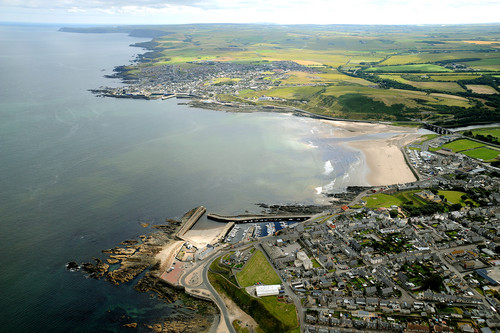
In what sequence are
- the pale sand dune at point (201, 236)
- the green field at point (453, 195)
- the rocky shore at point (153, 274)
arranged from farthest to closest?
the green field at point (453, 195), the pale sand dune at point (201, 236), the rocky shore at point (153, 274)

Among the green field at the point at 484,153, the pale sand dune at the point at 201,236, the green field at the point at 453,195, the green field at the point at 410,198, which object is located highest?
the green field at the point at 484,153

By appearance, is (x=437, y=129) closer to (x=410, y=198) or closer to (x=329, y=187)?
(x=410, y=198)

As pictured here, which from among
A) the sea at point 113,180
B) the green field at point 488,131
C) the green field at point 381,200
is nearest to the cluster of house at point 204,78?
the sea at point 113,180

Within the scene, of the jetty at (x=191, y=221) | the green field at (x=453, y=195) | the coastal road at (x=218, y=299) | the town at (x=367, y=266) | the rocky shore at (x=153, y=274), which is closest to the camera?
the town at (x=367, y=266)

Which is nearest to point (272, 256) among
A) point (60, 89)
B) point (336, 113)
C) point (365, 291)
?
point (365, 291)

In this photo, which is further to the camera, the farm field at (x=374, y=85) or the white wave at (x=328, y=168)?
the farm field at (x=374, y=85)

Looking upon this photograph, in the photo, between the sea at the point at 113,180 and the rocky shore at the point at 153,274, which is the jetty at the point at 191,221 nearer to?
the rocky shore at the point at 153,274

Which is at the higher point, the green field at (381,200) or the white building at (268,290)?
the white building at (268,290)

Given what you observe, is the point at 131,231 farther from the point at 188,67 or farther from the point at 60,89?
the point at 188,67
